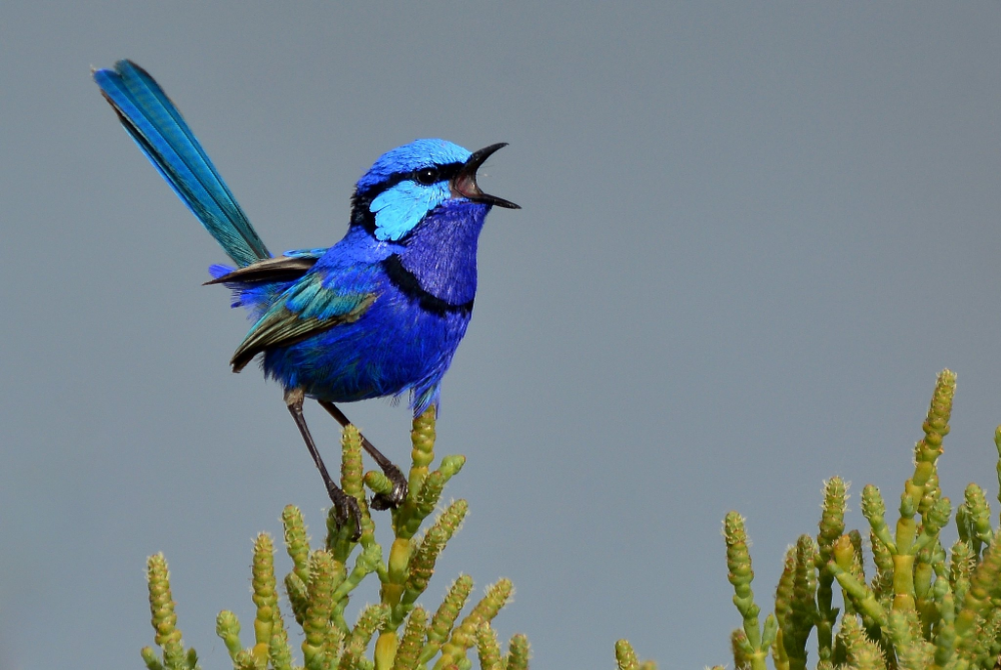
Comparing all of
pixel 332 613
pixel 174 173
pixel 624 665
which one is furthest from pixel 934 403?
pixel 174 173

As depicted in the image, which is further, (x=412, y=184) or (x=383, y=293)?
(x=412, y=184)

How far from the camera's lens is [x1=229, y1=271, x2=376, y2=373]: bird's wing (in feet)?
11.4

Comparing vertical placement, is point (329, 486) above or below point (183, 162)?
below

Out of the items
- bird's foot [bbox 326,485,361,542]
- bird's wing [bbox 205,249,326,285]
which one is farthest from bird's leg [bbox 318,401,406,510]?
bird's wing [bbox 205,249,326,285]

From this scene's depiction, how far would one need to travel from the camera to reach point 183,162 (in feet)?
14.0

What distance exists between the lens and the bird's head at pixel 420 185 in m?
3.56

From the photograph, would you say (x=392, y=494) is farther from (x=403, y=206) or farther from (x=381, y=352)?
(x=403, y=206)

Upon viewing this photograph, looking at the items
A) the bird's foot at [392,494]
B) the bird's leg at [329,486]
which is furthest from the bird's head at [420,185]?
the bird's foot at [392,494]

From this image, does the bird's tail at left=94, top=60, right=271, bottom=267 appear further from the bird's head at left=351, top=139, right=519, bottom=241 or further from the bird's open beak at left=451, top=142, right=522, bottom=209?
the bird's open beak at left=451, top=142, right=522, bottom=209

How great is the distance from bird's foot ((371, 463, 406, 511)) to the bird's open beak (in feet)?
3.08

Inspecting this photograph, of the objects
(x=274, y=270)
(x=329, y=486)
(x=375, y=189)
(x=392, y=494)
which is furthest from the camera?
(x=274, y=270)

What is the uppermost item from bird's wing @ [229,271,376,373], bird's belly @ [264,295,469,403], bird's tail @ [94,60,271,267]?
bird's tail @ [94,60,271,267]

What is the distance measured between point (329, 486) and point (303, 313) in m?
0.59

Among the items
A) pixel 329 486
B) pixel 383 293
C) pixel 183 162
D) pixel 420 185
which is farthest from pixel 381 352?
pixel 183 162
